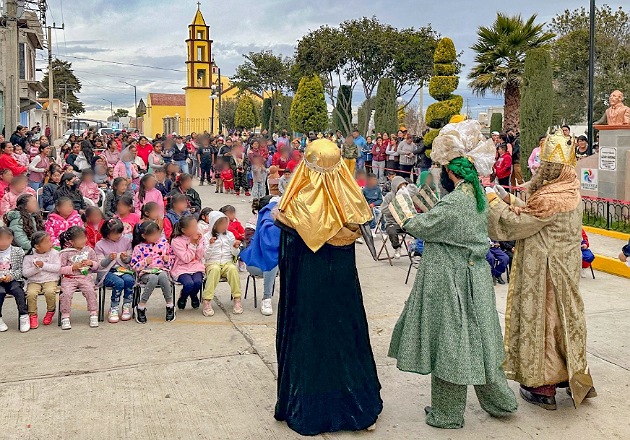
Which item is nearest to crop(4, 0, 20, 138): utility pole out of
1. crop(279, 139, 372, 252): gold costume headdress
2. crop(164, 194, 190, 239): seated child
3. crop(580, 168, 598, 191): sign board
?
crop(164, 194, 190, 239): seated child

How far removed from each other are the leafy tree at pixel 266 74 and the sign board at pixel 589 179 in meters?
35.9

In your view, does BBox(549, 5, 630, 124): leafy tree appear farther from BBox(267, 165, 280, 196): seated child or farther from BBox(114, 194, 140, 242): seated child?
BBox(114, 194, 140, 242): seated child

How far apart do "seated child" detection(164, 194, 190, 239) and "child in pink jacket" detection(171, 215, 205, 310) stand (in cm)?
108

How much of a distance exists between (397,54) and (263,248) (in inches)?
1159

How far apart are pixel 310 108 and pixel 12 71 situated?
14.6 meters

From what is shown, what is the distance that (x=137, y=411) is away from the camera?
4.81 meters

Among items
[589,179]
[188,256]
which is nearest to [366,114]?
[589,179]

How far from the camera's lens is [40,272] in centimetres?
684

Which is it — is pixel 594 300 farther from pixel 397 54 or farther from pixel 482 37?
pixel 397 54

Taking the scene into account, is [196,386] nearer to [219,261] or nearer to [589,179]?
[219,261]

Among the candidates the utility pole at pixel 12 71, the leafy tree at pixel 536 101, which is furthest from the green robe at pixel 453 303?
the utility pole at pixel 12 71

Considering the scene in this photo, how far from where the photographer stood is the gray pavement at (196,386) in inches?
179

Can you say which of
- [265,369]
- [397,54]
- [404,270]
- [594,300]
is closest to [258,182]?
[404,270]

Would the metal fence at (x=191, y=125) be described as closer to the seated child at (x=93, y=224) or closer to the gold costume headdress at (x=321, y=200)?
the seated child at (x=93, y=224)
